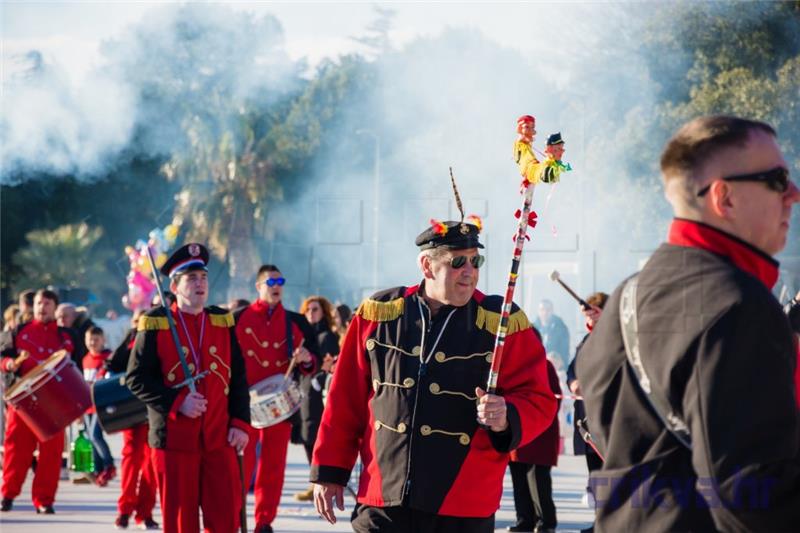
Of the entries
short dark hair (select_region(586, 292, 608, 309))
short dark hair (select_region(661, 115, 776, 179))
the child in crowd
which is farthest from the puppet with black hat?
the child in crowd

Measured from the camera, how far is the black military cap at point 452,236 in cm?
581

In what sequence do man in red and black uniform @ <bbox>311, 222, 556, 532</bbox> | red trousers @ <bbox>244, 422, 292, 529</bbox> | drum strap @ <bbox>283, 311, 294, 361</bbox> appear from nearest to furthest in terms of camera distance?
1. man in red and black uniform @ <bbox>311, 222, 556, 532</bbox>
2. red trousers @ <bbox>244, 422, 292, 529</bbox>
3. drum strap @ <bbox>283, 311, 294, 361</bbox>

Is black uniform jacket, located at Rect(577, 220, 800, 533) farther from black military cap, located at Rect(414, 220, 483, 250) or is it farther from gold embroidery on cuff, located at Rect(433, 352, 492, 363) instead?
black military cap, located at Rect(414, 220, 483, 250)

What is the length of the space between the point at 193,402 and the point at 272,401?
3.11 meters

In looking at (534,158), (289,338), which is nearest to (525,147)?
(534,158)

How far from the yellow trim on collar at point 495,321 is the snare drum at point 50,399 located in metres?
7.30

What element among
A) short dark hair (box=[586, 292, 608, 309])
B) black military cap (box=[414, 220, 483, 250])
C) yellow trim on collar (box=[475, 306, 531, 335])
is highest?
black military cap (box=[414, 220, 483, 250])

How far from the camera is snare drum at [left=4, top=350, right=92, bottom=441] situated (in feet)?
39.8

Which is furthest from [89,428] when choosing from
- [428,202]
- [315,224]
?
[315,224]

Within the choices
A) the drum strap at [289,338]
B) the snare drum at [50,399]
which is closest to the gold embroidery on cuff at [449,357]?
the drum strap at [289,338]

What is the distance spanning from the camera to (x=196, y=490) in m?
8.00

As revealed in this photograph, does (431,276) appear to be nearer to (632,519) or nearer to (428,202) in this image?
(632,519)

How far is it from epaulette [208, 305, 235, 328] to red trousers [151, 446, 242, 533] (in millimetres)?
842

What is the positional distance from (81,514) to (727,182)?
10096 millimetres
